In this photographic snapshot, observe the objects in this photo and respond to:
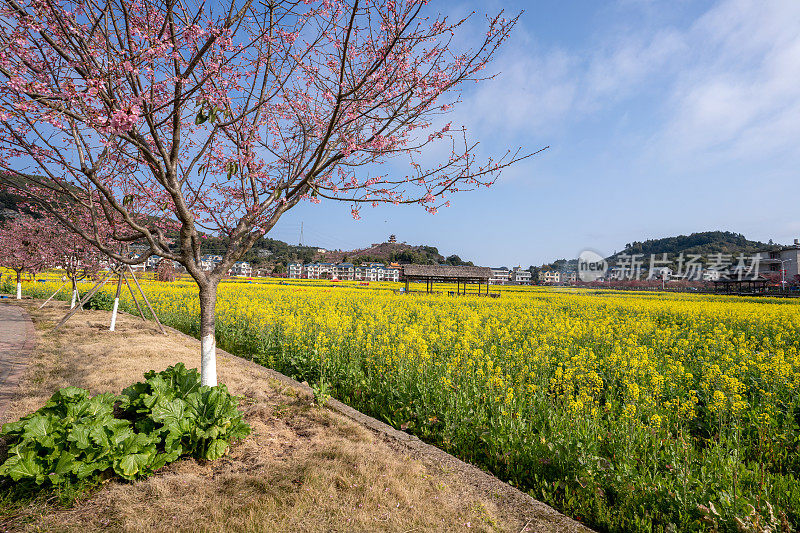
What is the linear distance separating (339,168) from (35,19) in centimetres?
289

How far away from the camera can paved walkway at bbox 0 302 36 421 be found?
524 cm

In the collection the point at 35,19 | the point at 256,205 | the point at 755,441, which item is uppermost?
the point at 35,19

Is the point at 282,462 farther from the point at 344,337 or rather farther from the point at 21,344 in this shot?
the point at 21,344

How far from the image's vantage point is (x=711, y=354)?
7.57 metres

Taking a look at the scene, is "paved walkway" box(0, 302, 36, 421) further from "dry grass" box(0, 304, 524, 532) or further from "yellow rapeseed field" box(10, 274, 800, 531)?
"yellow rapeseed field" box(10, 274, 800, 531)

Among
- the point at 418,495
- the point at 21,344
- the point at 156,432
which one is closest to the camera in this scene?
the point at 418,495

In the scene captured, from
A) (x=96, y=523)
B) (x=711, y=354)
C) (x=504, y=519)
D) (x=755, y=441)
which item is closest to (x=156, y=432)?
(x=96, y=523)

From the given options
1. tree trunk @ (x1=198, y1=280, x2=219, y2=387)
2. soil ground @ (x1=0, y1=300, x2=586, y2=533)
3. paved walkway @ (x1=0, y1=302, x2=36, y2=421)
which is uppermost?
tree trunk @ (x1=198, y1=280, x2=219, y2=387)

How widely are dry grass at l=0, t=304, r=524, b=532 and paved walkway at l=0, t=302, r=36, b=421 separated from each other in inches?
25.9

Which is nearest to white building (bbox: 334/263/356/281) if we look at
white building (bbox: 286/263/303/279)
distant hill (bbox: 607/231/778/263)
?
white building (bbox: 286/263/303/279)

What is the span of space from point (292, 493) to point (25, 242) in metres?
18.9

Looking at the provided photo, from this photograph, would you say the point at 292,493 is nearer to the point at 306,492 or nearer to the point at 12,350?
the point at 306,492

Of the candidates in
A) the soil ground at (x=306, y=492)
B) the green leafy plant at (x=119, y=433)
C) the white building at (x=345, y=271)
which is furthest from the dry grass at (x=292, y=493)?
the white building at (x=345, y=271)

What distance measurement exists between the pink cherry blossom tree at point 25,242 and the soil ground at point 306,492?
555 inches
